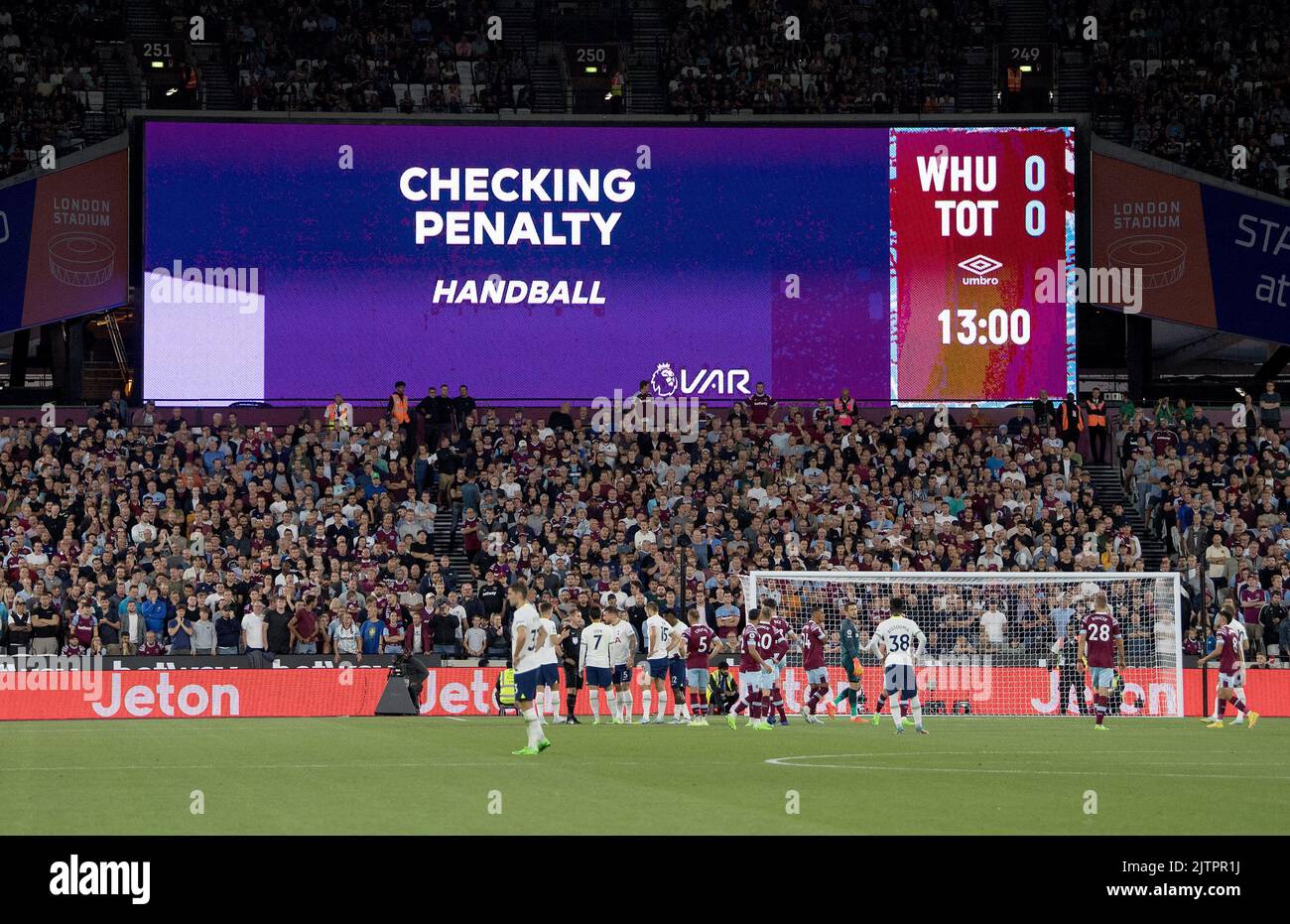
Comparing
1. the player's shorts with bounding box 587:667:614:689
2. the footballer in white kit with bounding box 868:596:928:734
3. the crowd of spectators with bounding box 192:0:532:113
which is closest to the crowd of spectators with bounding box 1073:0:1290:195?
the crowd of spectators with bounding box 192:0:532:113

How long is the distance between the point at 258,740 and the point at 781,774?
7792 millimetres

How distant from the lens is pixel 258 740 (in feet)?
78.4

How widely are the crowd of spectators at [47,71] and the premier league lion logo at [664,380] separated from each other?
13.3 meters

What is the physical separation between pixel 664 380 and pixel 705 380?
34.4 inches

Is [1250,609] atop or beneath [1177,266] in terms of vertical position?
beneath

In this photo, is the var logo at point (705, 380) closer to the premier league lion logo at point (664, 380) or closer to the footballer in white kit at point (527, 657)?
the premier league lion logo at point (664, 380)

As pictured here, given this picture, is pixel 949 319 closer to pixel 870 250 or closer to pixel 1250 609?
pixel 870 250

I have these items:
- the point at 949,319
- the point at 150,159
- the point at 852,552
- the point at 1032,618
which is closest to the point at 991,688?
the point at 1032,618

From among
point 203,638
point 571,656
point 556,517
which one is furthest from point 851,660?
point 203,638

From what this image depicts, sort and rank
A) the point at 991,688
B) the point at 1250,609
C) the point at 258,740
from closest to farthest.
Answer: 1. the point at 258,740
2. the point at 991,688
3. the point at 1250,609

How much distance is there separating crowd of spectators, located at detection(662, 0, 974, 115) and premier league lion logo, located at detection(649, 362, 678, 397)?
5922 mm

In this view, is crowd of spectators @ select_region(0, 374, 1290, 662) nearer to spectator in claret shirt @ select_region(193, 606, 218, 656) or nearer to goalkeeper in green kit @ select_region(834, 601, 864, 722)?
spectator in claret shirt @ select_region(193, 606, 218, 656)

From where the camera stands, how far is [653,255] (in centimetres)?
4138

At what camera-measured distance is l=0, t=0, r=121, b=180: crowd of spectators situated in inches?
1628
